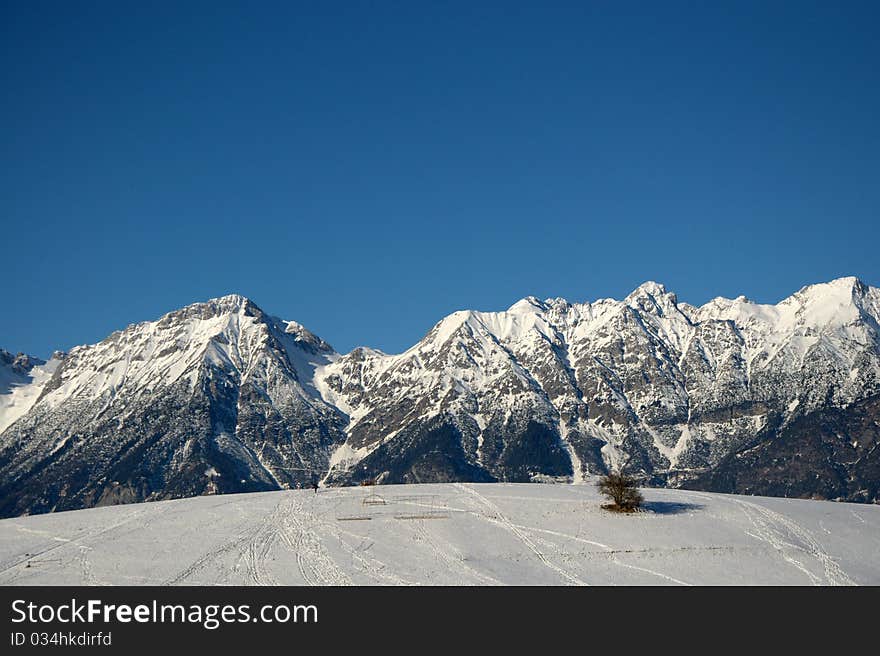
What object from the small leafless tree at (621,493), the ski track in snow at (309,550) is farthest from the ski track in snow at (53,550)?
the small leafless tree at (621,493)

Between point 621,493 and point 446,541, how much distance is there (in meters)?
32.9

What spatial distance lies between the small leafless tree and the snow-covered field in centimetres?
281

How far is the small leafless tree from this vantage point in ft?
536

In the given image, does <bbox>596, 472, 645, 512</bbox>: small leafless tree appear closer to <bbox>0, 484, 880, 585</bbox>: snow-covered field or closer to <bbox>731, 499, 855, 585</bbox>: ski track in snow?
<bbox>0, 484, 880, 585</bbox>: snow-covered field

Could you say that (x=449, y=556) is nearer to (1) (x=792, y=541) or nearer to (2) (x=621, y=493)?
(2) (x=621, y=493)

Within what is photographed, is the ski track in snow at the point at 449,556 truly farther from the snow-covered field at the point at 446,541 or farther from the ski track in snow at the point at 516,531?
the ski track in snow at the point at 516,531

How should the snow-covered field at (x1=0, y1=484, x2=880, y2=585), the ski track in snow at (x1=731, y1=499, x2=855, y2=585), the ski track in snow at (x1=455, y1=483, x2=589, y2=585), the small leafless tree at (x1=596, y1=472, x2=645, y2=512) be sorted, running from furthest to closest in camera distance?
the small leafless tree at (x1=596, y1=472, x2=645, y2=512), the ski track in snow at (x1=731, y1=499, x2=855, y2=585), the ski track in snow at (x1=455, y1=483, x2=589, y2=585), the snow-covered field at (x1=0, y1=484, x2=880, y2=585)

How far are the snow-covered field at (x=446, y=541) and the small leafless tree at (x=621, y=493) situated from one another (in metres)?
2.81

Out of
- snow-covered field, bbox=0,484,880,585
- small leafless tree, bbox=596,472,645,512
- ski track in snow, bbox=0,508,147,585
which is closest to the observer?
ski track in snow, bbox=0,508,147,585

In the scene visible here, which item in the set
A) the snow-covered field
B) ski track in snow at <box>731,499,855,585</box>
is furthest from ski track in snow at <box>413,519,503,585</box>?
ski track in snow at <box>731,499,855,585</box>
